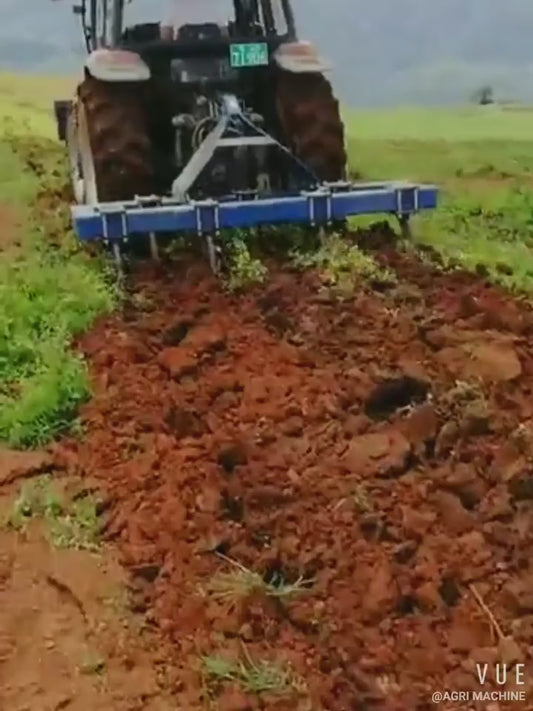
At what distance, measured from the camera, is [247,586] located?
3.62m

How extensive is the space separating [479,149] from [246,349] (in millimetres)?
8640

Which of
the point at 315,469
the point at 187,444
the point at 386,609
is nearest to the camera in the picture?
the point at 386,609

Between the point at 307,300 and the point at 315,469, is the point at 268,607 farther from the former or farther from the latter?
the point at 307,300

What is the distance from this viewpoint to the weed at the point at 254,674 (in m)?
3.25

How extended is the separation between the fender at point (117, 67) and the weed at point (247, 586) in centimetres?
409

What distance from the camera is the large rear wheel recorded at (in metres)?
7.22

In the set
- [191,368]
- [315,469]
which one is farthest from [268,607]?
[191,368]

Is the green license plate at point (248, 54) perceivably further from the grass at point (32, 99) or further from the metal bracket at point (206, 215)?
the grass at point (32, 99)

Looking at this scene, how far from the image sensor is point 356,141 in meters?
14.2

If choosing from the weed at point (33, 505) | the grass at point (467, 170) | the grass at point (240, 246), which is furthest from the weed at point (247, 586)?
the grass at point (467, 170)

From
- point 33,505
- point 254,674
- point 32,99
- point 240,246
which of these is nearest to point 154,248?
point 240,246

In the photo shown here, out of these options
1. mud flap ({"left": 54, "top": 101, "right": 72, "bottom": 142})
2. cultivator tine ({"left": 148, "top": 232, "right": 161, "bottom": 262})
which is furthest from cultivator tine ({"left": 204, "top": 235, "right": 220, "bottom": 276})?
mud flap ({"left": 54, "top": 101, "right": 72, "bottom": 142})

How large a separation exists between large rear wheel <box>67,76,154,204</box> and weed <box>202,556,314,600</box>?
12.7 ft

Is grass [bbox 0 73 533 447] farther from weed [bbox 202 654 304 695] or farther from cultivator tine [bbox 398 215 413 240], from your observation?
weed [bbox 202 654 304 695]
